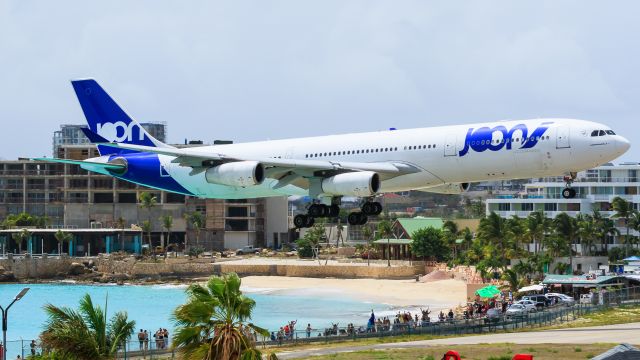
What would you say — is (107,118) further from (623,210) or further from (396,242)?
(396,242)

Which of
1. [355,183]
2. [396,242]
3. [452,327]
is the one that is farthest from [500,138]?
[396,242]

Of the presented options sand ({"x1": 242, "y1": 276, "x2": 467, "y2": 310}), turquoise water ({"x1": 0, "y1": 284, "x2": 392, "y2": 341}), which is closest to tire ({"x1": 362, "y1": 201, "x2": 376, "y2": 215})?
turquoise water ({"x1": 0, "y1": 284, "x2": 392, "y2": 341})

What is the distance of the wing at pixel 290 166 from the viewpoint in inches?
2576

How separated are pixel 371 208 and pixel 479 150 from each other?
9.58m

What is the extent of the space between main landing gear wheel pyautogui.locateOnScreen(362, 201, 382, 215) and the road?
8541 mm

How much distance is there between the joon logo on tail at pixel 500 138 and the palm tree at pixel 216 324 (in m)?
28.9

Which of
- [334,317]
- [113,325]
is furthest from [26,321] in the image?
[113,325]

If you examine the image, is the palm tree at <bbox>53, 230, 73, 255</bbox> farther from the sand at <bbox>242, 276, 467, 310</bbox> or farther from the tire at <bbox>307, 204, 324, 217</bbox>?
the tire at <bbox>307, 204, 324, 217</bbox>

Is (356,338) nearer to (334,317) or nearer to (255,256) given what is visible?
(334,317)

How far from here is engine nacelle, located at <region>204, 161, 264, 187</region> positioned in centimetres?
6625

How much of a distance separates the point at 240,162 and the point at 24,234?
142m

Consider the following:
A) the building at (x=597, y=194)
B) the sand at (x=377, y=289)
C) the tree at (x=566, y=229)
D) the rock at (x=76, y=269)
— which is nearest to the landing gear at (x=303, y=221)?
the sand at (x=377, y=289)

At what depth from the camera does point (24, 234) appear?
199875 millimetres

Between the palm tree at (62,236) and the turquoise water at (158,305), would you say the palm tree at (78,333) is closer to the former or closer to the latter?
the turquoise water at (158,305)
